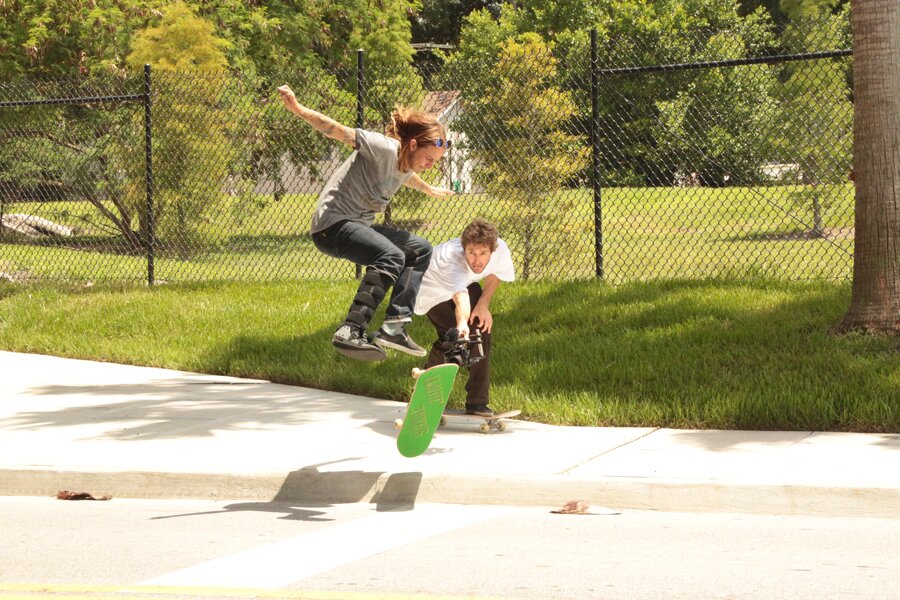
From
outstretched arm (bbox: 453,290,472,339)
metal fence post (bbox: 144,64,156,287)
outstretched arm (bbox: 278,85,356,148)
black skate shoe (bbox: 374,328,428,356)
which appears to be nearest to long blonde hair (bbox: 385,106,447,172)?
outstretched arm (bbox: 278,85,356,148)

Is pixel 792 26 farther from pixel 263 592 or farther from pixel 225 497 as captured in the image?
pixel 263 592

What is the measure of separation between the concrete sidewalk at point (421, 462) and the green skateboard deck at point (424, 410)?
0.60ft

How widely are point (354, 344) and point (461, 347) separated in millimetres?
635

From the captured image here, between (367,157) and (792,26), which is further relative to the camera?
(792,26)

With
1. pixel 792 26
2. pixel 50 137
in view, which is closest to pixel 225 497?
pixel 792 26

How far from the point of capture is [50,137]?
2197 cm

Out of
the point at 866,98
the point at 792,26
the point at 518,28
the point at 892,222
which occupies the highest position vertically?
the point at 518,28

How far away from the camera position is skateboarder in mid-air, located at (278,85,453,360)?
755 centimetres

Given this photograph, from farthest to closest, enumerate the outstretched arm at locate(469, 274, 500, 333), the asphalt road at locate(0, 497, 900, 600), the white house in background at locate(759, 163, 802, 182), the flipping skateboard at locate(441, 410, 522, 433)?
the white house in background at locate(759, 163, 802, 182), the flipping skateboard at locate(441, 410, 522, 433), the outstretched arm at locate(469, 274, 500, 333), the asphalt road at locate(0, 497, 900, 600)

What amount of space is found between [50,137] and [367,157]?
625 inches

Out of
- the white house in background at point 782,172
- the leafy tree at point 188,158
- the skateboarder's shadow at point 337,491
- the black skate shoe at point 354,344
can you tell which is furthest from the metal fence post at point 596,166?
the leafy tree at point 188,158

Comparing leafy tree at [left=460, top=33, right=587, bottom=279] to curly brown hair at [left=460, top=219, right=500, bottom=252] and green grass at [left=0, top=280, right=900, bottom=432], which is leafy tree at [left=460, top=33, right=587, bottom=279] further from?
curly brown hair at [left=460, top=219, right=500, bottom=252]

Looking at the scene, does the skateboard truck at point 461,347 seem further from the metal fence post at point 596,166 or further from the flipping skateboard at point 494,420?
the metal fence post at point 596,166

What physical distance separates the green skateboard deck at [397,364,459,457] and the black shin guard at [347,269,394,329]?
2.57 ft
